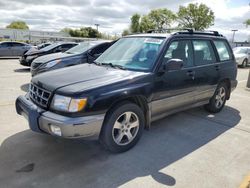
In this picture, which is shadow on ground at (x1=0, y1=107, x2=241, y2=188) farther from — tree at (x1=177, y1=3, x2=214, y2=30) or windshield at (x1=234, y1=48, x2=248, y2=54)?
tree at (x1=177, y1=3, x2=214, y2=30)

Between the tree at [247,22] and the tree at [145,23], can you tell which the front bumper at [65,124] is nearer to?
the tree at [247,22]

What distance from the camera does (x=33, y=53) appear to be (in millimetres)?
11039

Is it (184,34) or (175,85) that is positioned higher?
(184,34)

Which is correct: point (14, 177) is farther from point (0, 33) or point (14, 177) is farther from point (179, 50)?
point (0, 33)

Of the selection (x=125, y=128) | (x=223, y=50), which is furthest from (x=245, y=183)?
(x=223, y=50)

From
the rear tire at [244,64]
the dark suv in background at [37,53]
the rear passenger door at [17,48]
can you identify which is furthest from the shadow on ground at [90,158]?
the rear passenger door at [17,48]

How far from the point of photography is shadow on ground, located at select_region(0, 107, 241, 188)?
2875 millimetres

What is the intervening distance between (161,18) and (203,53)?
5424 cm

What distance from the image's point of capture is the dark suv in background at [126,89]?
9.81ft

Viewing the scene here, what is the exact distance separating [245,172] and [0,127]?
400 centimetres

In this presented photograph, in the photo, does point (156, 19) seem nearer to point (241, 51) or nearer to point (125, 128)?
point (241, 51)

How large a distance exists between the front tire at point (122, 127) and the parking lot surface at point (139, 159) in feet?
0.48

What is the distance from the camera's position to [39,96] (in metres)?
3.34

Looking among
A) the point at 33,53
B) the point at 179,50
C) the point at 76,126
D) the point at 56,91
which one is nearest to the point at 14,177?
the point at 76,126
